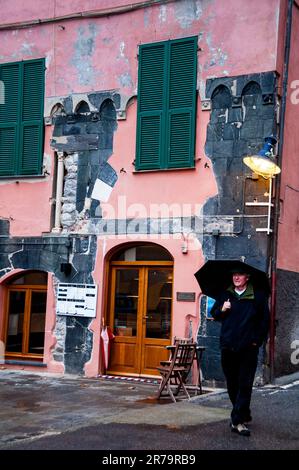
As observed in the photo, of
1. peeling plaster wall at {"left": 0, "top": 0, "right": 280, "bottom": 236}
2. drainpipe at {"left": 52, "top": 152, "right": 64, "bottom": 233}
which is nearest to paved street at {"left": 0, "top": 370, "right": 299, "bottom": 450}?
drainpipe at {"left": 52, "top": 152, "right": 64, "bottom": 233}

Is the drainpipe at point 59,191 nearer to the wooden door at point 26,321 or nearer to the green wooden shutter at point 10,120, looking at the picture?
the green wooden shutter at point 10,120

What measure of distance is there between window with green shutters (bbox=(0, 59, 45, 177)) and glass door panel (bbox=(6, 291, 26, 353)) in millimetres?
2366

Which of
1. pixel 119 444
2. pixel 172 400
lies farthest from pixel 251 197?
pixel 119 444

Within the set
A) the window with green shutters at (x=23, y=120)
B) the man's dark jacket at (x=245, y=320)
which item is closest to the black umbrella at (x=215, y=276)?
the man's dark jacket at (x=245, y=320)

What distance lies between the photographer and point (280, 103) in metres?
12.1

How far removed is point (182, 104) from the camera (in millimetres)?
12656

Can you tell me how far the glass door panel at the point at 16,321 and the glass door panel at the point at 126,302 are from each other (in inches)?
80.8

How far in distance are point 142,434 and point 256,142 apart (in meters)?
6.01

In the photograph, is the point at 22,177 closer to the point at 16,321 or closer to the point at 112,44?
the point at 16,321

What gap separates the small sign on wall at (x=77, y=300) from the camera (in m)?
13.1
